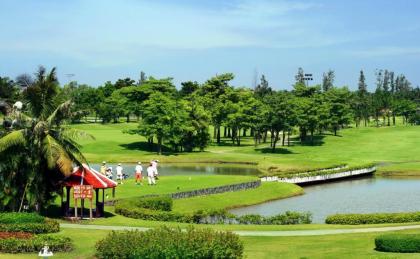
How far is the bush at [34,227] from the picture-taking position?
3525 centimetres

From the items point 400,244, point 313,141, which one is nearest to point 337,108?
point 313,141

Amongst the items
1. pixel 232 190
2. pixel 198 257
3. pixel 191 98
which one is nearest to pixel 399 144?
pixel 191 98

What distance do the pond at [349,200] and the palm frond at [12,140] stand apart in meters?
22.0

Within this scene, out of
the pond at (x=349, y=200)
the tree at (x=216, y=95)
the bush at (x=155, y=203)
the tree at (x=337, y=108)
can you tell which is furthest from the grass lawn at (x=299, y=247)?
the tree at (x=337, y=108)

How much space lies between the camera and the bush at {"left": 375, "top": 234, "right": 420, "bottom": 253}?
29609 millimetres

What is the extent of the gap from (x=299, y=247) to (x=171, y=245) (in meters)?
9.53

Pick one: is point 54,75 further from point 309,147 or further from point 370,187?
point 309,147

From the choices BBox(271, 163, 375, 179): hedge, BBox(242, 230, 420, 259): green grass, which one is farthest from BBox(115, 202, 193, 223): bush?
BBox(271, 163, 375, 179): hedge

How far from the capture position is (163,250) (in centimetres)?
2411

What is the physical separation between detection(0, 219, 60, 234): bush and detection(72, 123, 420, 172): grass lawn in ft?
193

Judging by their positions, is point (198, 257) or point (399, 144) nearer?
point (198, 257)

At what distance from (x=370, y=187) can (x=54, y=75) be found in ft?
158

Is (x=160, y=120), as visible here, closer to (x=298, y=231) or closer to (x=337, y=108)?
(x=337, y=108)

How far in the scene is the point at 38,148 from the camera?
42594mm
